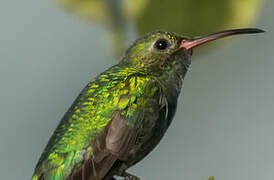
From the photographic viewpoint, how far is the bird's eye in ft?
10.4

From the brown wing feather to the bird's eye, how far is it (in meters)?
0.52

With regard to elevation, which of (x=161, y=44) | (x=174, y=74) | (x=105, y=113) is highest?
(x=161, y=44)

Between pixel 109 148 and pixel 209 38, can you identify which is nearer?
pixel 109 148

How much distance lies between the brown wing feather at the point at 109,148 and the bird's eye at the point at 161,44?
517 mm

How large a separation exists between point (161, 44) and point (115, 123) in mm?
571

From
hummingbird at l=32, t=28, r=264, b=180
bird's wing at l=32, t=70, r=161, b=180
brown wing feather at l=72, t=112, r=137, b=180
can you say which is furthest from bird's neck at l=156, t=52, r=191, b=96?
brown wing feather at l=72, t=112, r=137, b=180

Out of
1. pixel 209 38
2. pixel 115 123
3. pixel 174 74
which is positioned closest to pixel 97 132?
pixel 115 123

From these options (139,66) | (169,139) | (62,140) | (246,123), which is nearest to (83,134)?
(62,140)

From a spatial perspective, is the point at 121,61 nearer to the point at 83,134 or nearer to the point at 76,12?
the point at 76,12

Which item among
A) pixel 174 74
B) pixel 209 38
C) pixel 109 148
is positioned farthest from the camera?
pixel 174 74

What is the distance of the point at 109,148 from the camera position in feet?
8.93

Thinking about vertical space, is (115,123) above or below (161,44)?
below

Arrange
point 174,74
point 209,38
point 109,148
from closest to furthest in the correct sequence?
point 109,148 → point 209,38 → point 174,74

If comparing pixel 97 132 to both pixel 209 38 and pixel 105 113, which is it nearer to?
pixel 105 113
